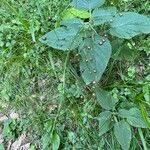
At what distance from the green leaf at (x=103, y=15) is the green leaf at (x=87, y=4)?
41 mm

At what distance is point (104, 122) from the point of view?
2236 millimetres

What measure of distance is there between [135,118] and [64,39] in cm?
62

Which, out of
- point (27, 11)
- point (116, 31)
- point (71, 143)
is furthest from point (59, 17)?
point (71, 143)

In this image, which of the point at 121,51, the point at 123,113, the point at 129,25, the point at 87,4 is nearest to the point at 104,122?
the point at 123,113

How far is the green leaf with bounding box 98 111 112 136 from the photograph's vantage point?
2.23 metres

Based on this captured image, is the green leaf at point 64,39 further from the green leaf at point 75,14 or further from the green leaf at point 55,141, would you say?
the green leaf at point 55,141

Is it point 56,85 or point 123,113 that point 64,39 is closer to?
point 56,85

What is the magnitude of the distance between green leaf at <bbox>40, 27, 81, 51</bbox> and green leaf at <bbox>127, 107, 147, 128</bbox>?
1.66ft

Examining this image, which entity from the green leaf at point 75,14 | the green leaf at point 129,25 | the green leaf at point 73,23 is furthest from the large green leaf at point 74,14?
the green leaf at point 129,25

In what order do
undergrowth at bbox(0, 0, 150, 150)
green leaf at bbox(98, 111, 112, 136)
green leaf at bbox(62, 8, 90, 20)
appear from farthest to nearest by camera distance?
green leaf at bbox(62, 8, 90, 20), undergrowth at bbox(0, 0, 150, 150), green leaf at bbox(98, 111, 112, 136)

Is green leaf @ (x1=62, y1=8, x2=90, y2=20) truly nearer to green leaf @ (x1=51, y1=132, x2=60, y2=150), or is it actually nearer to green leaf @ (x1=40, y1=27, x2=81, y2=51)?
green leaf @ (x1=40, y1=27, x2=81, y2=51)

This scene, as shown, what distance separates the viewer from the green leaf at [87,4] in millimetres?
2354

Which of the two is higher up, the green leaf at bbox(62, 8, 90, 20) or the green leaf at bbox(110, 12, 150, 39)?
the green leaf at bbox(110, 12, 150, 39)

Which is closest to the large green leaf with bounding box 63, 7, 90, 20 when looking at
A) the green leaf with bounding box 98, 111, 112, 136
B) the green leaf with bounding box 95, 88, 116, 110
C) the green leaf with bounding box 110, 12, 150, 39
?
the green leaf with bounding box 110, 12, 150, 39
